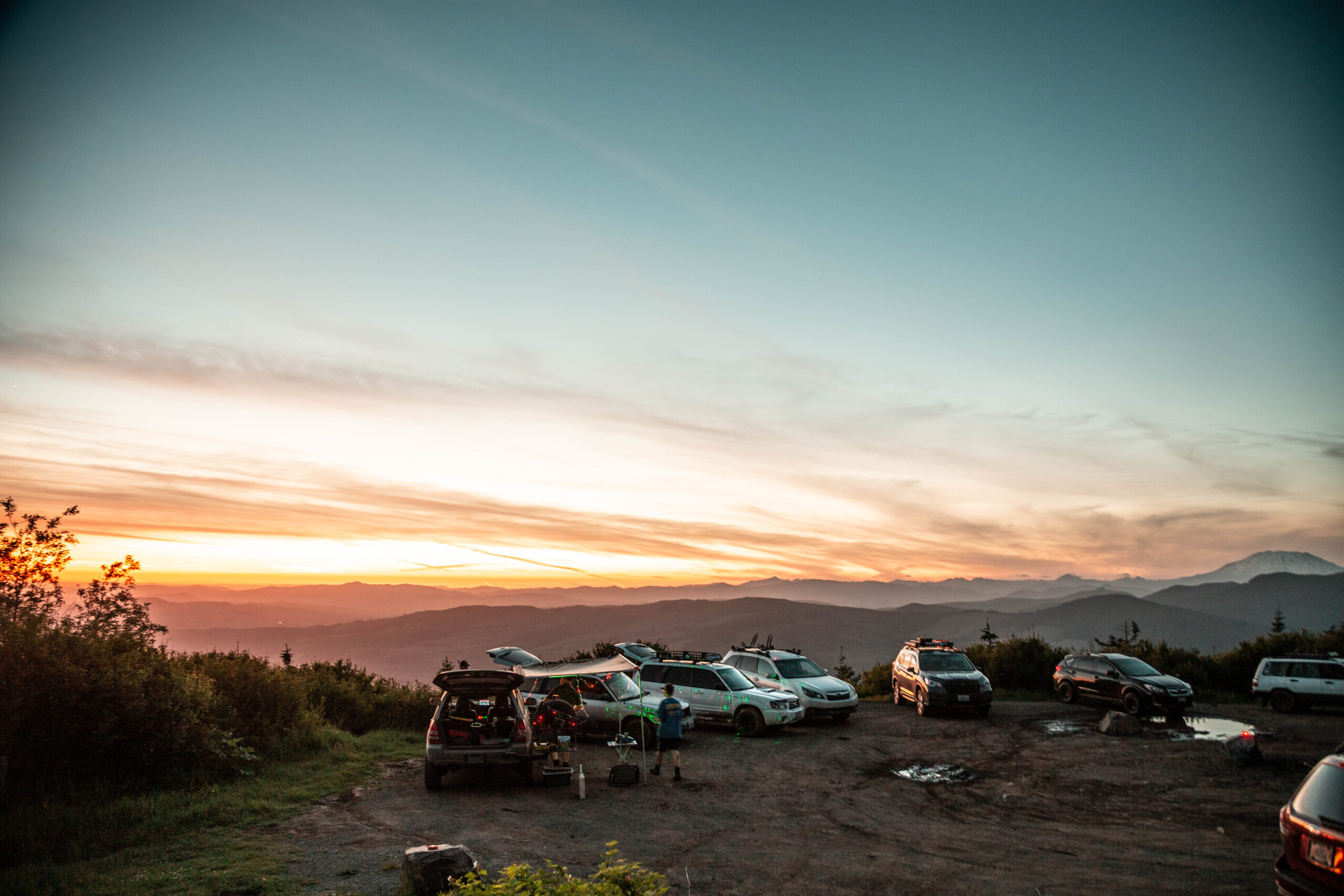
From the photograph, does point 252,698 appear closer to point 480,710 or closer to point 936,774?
point 480,710

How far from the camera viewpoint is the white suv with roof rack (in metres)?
18.5

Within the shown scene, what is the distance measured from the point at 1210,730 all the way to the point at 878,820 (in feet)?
40.7

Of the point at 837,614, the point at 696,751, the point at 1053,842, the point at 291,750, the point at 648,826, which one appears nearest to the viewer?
the point at 1053,842

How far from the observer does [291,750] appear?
1522 cm

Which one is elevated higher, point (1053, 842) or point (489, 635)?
point (1053, 842)

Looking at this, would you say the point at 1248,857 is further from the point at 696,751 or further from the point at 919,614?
the point at 919,614

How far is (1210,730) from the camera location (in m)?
17.6

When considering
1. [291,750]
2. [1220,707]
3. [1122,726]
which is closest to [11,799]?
[291,750]

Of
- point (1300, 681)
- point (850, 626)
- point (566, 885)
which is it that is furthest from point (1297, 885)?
point (850, 626)

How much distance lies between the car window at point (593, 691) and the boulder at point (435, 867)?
10.8 m

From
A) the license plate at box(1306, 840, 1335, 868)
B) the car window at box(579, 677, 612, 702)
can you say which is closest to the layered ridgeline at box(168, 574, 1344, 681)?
the car window at box(579, 677, 612, 702)

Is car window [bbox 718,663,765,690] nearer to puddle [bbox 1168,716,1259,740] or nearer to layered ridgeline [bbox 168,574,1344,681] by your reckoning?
puddle [bbox 1168,716,1259,740]

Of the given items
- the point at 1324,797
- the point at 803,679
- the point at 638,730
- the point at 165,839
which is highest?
the point at 1324,797

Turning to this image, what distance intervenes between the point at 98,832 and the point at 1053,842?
42.4 feet
